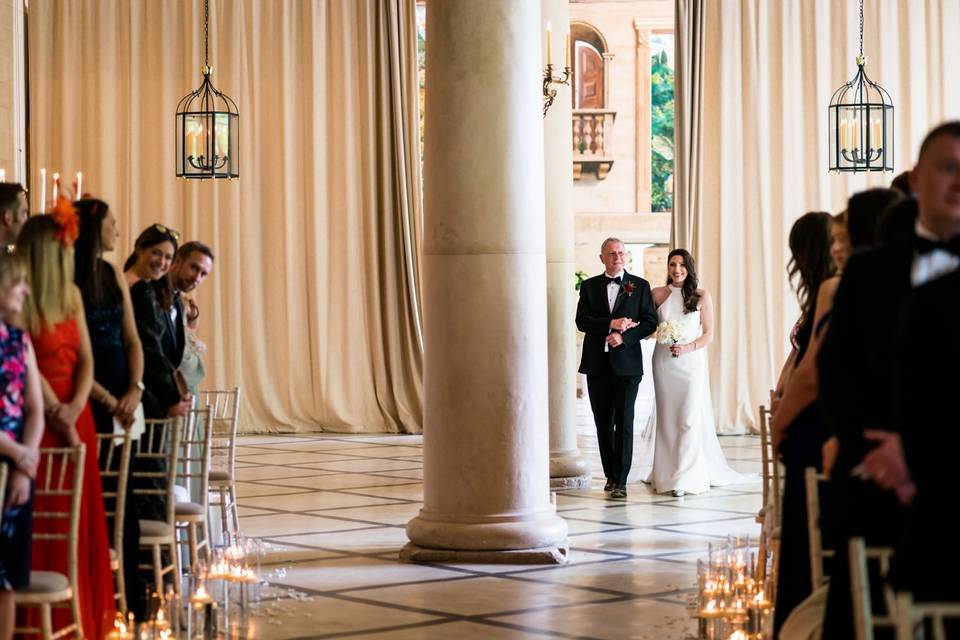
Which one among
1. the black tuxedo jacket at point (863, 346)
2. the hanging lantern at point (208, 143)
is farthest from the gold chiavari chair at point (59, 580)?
the hanging lantern at point (208, 143)

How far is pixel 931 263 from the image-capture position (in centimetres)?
286

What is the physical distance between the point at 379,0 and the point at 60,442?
10.5 metres

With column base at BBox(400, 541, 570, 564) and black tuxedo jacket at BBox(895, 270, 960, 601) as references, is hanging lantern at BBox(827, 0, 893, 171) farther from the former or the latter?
black tuxedo jacket at BBox(895, 270, 960, 601)

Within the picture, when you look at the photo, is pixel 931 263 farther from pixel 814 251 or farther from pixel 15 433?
pixel 15 433

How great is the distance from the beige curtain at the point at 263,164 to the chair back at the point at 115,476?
8.60 m

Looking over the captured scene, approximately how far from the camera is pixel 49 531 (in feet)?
15.8

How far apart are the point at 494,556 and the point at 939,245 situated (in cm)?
444

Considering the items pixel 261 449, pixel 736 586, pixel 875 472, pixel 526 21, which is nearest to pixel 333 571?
pixel 736 586

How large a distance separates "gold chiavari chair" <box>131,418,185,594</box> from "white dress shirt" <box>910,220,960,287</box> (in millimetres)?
3217

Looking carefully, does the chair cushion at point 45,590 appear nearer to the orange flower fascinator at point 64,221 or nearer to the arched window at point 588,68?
the orange flower fascinator at point 64,221

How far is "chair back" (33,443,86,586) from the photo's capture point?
14.0 feet

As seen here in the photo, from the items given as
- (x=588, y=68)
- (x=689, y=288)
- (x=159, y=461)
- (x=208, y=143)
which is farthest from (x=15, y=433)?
(x=588, y=68)

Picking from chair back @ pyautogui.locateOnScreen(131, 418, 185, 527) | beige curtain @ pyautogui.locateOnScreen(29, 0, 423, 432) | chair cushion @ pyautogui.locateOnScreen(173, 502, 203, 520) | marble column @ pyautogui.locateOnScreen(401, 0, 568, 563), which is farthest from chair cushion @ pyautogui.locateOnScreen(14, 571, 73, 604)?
beige curtain @ pyautogui.locateOnScreen(29, 0, 423, 432)

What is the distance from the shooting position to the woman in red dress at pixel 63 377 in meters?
4.81
